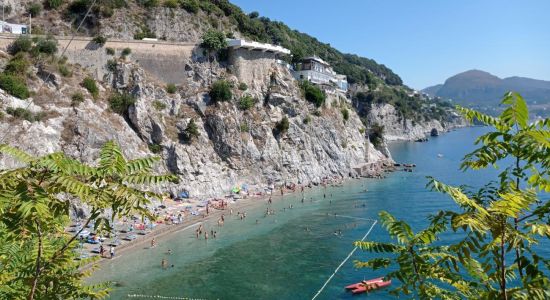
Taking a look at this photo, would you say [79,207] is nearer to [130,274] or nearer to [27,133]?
[27,133]

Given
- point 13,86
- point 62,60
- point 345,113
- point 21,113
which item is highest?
point 62,60

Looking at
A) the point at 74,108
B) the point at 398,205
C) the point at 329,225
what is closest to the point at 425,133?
the point at 398,205

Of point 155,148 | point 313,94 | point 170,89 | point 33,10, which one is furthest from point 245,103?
point 33,10

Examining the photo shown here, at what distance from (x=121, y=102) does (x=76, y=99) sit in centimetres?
537

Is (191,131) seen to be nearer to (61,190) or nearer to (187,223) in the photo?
(187,223)

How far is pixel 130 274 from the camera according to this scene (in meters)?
29.2

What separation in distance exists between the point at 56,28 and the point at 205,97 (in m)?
22.2

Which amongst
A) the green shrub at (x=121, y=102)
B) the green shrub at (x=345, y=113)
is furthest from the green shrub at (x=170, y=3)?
the green shrub at (x=345, y=113)

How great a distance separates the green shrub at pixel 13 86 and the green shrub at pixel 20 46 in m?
6.41

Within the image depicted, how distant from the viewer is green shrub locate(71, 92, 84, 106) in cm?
4409

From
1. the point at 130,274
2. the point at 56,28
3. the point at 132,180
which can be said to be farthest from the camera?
the point at 56,28

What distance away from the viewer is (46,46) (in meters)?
47.2

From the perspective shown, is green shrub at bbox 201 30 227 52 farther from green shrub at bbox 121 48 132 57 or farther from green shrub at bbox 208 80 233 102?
green shrub at bbox 121 48 132 57

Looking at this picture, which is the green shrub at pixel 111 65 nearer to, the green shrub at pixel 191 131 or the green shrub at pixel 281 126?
the green shrub at pixel 191 131
